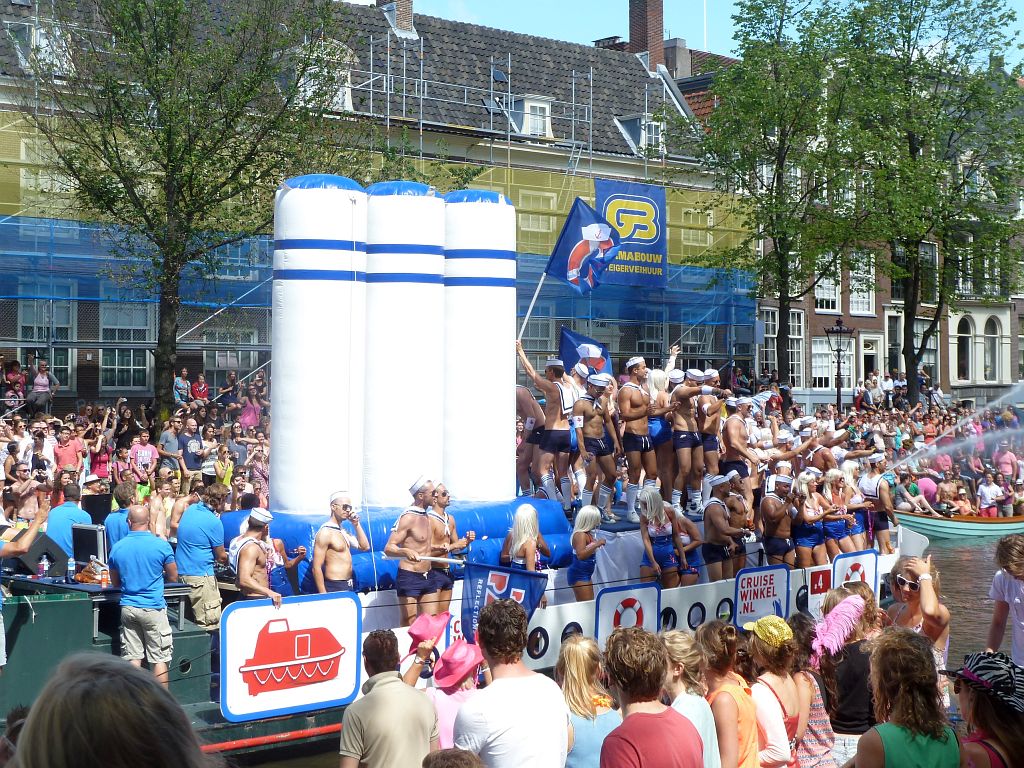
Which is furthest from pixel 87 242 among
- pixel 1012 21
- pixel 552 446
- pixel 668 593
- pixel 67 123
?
pixel 1012 21

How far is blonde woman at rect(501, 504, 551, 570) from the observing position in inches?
416

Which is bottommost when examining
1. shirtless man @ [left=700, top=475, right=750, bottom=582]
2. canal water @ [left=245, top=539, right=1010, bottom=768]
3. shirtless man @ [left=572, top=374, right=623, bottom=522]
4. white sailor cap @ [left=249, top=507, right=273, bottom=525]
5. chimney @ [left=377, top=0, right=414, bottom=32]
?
canal water @ [left=245, top=539, right=1010, bottom=768]

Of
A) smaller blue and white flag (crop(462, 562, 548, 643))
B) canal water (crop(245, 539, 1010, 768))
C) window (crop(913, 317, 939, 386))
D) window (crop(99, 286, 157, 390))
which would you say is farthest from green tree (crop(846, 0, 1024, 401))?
smaller blue and white flag (crop(462, 562, 548, 643))

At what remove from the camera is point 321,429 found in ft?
36.2

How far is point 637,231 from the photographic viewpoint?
3175 centimetres

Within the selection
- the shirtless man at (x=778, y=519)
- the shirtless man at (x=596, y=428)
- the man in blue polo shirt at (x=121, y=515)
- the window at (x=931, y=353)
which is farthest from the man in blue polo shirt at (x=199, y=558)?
the window at (x=931, y=353)

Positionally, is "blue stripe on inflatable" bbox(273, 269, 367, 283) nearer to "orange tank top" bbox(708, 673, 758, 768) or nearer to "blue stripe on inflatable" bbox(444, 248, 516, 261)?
"blue stripe on inflatable" bbox(444, 248, 516, 261)

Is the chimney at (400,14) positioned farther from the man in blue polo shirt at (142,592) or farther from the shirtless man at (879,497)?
the man in blue polo shirt at (142,592)

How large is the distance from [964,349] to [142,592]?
46.5 metres

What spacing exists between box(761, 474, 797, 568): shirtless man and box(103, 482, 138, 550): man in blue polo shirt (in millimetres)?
7041

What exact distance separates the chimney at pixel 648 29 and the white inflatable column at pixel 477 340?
31.5m

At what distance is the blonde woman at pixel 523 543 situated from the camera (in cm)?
1055

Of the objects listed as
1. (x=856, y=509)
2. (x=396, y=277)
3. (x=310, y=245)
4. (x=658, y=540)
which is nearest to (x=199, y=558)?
(x=310, y=245)

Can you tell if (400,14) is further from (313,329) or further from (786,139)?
(313,329)
